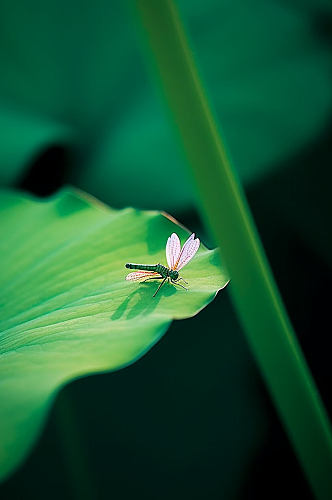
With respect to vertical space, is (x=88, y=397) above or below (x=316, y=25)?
below

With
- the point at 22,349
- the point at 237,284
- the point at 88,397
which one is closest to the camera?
the point at 237,284

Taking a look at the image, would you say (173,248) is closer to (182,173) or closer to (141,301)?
(141,301)

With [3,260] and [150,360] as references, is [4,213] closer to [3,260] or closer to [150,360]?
[3,260]

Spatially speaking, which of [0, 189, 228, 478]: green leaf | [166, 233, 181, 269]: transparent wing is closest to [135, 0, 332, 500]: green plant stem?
[0, 189, 228, 478]: green leaf

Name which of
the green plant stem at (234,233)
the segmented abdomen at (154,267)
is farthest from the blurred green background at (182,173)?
the green plant stem at (234,233)

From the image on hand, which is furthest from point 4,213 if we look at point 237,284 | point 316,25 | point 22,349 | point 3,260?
point 316,25

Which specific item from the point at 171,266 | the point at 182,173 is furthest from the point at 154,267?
the point at 182,173

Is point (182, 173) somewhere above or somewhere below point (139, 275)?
above
